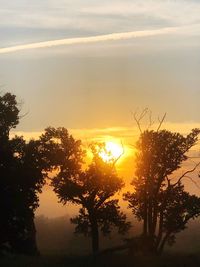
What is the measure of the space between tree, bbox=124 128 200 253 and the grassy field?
32.8ft

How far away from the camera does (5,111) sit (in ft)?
185

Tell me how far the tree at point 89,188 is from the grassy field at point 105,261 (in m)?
14.1

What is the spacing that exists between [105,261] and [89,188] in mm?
18503

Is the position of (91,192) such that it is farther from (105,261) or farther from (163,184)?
(105,261)

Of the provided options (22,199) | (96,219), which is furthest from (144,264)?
(96,219)

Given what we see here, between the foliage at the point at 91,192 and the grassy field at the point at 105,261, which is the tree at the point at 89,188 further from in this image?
the grassy field at the point at 105,261

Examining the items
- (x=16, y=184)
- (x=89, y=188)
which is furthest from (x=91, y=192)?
(x=16, y=184)

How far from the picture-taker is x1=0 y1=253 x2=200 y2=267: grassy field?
1680 inches

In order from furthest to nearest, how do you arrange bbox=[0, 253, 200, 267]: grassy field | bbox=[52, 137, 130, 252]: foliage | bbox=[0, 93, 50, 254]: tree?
bbox=[52, 137, 130, 252]: foliage
bbox=[0, 93, 50, 254]: tree
bbox=[0, 253, 200, 267]: grassy field

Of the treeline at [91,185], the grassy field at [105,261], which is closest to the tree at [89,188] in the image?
the treeline at [91,185]

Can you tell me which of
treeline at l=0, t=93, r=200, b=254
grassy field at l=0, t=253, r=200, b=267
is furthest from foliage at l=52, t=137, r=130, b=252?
grassy field at l=0, t=253, r=200, b=267

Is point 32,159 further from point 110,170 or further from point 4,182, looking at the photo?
point 110,170

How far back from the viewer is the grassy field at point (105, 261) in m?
42.7

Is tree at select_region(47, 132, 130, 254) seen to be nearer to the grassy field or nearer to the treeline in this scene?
the treeline
